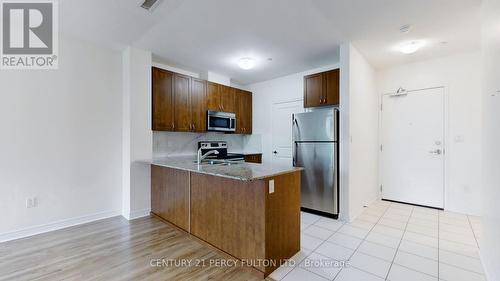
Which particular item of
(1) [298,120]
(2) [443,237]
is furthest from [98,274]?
(2) [443,237]

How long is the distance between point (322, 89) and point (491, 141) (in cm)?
232

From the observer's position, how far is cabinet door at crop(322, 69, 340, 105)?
142 inches

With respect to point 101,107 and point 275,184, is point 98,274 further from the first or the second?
point 101,107

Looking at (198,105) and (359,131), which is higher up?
(198,105)

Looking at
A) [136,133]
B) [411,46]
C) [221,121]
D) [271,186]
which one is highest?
[411,46]

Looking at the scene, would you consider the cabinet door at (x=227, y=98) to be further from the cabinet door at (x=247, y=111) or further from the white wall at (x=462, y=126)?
the white wall at (x=462, y=126)

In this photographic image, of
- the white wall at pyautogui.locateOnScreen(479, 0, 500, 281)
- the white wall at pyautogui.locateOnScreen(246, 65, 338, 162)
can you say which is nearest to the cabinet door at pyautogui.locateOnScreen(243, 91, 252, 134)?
the white wall at pyautogui.locateOnScreen(246, 65, 338, 162)

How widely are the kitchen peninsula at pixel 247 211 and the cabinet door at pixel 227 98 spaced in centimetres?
221

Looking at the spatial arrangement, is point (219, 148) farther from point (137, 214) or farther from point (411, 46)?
point (411, 46)

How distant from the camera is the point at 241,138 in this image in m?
5.62

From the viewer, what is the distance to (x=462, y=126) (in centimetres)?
361

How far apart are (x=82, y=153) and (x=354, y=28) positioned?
407cm

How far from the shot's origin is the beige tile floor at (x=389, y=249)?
1.95 metres

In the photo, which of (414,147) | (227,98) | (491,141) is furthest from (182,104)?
(414,147)
